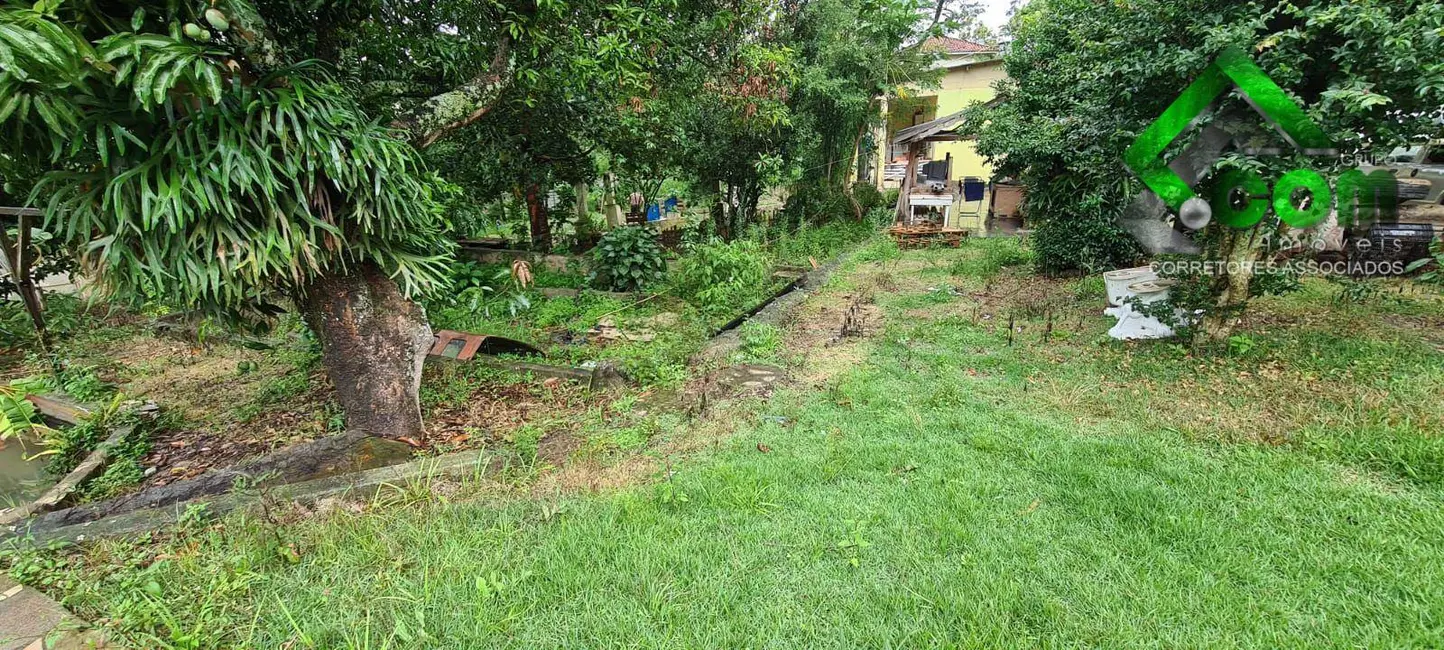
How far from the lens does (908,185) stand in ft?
38.1

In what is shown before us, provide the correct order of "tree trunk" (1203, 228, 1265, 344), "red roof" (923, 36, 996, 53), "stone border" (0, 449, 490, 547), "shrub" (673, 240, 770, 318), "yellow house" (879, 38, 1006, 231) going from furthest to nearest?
"red roof" (923, 36, 996, 53), "yellow house" (879, 38, 1006, 231), "shrub" (673, 240, 770, 318), "tree trunk" (1203, 228, 1265, 344), "stone border" (0, 449, 490, 547)

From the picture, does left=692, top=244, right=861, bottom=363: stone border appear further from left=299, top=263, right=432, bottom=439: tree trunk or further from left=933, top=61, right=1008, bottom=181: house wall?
left=933, top=61, right=1008, bottom=181: house wall

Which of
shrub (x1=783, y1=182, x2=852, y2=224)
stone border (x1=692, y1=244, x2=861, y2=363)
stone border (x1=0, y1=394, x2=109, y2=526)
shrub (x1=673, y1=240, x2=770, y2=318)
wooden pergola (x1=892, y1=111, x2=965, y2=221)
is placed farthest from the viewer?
shrub (x1=783, y1=182, x2=852, y2=224)

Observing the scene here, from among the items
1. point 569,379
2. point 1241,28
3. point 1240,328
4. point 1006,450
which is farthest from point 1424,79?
point 569,379

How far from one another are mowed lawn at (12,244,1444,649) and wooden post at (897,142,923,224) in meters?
8.22

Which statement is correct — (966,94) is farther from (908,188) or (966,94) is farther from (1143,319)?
(1143,319)

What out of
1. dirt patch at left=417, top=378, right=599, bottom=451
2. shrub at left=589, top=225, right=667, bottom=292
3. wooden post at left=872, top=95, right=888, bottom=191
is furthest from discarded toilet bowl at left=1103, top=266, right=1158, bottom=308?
wooden post at left=872, top=95, right=888, bottom=191

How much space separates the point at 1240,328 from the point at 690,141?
6.25 meters

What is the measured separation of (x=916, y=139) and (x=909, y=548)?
393 inches

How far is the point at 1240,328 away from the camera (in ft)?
13.4

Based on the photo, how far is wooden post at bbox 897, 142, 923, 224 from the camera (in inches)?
436

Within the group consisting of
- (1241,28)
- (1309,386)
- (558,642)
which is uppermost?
(1241,28)

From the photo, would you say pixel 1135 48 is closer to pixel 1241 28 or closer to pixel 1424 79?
pixel 1241 28

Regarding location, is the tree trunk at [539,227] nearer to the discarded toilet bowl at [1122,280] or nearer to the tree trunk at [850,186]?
the tree trunk at [850,186]
